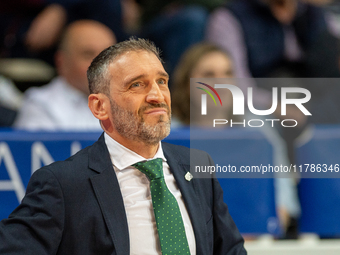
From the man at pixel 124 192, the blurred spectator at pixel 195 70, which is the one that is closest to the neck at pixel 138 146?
the man at pixel 124 192

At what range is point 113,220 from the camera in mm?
1451

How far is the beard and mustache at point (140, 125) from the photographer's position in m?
1.52

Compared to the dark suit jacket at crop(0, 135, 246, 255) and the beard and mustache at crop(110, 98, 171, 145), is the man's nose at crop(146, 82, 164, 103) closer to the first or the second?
the beard and mustache at crop(110, 98, 171, 145)

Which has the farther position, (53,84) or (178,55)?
(178,55)

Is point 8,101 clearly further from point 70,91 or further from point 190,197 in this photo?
point 190,197

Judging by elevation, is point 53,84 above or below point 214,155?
above

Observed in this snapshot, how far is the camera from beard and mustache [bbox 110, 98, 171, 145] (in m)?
1.52

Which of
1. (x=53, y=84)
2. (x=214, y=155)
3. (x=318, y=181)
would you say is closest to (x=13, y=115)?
(x=53, y=84)

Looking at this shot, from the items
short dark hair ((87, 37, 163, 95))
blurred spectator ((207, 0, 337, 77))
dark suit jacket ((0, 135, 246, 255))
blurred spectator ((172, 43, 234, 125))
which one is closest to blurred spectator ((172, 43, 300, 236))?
blurred spectator ((172, 43, 234, 125))

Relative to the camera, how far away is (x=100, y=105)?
1592 mm

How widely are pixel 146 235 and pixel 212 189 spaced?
322 mm

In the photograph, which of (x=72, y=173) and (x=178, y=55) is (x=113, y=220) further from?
(x=178, y=55)

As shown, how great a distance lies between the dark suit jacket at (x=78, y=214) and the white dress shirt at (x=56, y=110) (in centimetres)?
147

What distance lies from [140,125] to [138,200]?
0.85 feet
